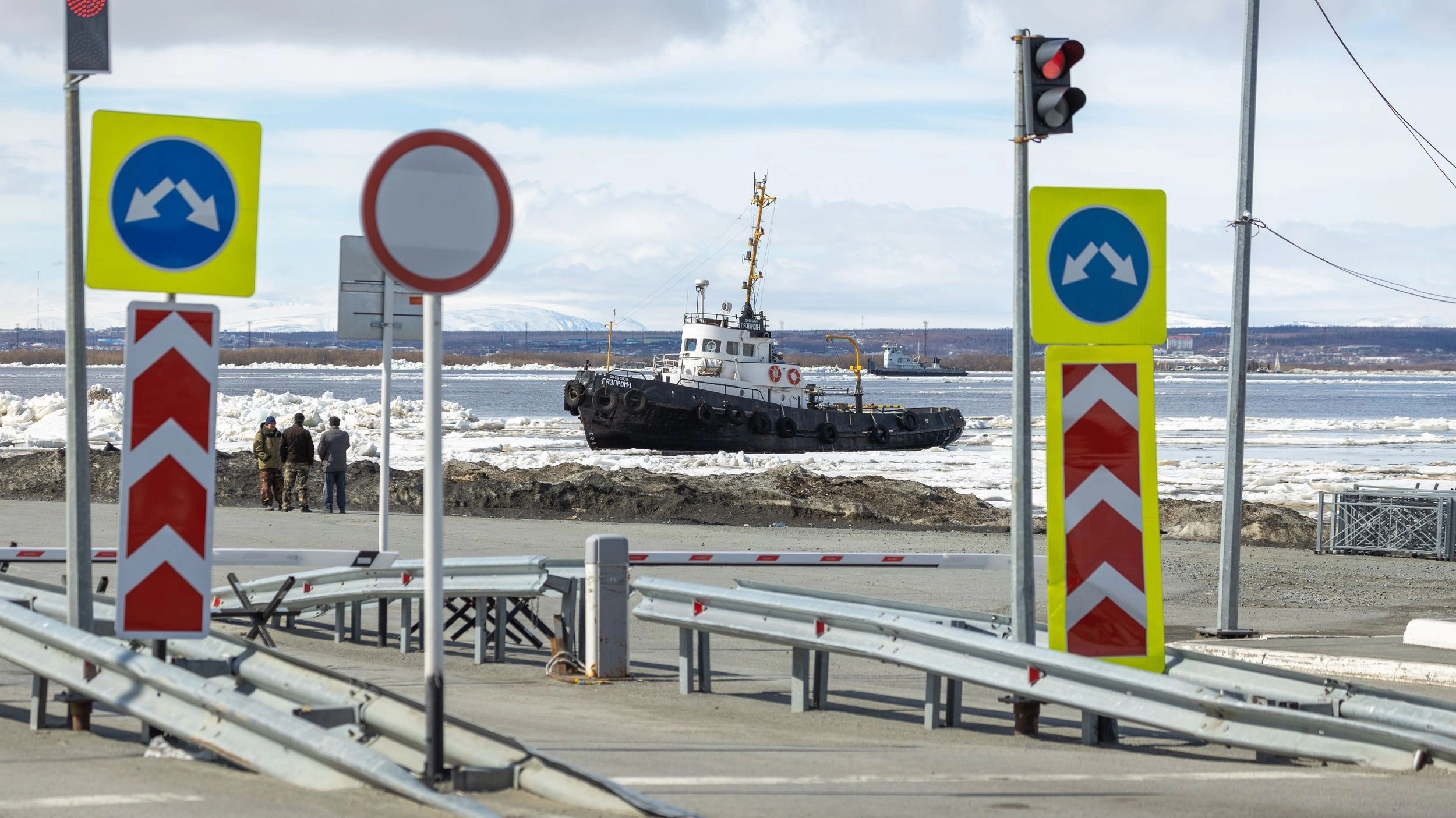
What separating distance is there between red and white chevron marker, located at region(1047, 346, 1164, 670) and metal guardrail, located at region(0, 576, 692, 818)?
2.72 metres

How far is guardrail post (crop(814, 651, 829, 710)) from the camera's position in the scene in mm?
8102

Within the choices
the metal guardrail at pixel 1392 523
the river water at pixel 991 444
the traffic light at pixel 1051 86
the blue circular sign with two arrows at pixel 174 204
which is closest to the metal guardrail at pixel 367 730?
the blue circular sign with two arrows at pixel 174 204

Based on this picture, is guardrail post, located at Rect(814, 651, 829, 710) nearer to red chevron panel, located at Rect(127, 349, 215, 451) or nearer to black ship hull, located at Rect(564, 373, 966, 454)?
red chevron panel, located at Rect(127, 349, 215, 451)

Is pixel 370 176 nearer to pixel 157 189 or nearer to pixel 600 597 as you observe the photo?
pixel 157 189

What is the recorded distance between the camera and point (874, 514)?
80.2 ft

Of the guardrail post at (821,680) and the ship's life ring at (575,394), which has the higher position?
the ship's life ring at (575,394)

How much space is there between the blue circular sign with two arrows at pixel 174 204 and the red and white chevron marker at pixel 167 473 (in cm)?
23

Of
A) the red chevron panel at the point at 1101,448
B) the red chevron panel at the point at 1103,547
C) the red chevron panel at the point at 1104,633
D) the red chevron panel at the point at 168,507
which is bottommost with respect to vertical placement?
the red chevron panel at the point at 1104,633

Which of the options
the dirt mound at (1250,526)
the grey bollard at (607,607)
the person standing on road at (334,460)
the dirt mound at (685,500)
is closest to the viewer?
the grey bollard at (607,607)

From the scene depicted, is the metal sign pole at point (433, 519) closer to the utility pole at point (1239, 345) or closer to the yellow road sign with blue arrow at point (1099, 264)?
the yellow road sign with blue arrow at point (1099, 264)

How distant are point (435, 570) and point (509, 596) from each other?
455 centimetres

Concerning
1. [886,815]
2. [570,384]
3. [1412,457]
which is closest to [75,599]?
[886,815]

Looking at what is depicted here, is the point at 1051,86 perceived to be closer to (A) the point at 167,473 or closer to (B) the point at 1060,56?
(B) the point at 1060,56

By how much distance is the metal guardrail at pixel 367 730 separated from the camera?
4.95m
